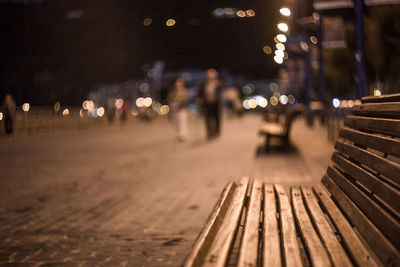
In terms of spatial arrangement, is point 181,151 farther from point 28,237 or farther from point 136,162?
point 28,237

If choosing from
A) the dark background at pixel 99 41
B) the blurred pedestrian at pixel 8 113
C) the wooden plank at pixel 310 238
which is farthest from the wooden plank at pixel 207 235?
the blurred pedestrian at pixel 8 113

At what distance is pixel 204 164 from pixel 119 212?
450cm

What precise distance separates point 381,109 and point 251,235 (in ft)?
3.67

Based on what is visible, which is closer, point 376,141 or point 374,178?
point 374,178

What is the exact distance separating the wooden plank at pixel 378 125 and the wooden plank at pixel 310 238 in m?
0.68

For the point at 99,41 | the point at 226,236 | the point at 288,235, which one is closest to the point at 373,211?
the point at 288,235

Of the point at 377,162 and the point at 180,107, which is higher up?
the point at 180,107

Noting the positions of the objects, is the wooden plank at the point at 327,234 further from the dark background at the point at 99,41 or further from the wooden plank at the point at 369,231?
the dark background at the point at 99,41

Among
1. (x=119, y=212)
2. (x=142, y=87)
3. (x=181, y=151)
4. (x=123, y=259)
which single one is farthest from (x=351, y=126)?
(x=142, y=87)

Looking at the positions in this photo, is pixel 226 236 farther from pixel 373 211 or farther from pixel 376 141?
pixel 376 141

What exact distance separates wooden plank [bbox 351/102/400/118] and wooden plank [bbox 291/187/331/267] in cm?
79

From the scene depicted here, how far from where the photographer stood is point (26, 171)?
10125 millimetres

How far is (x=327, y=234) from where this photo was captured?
276 cm

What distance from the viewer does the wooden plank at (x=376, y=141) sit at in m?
2.54
